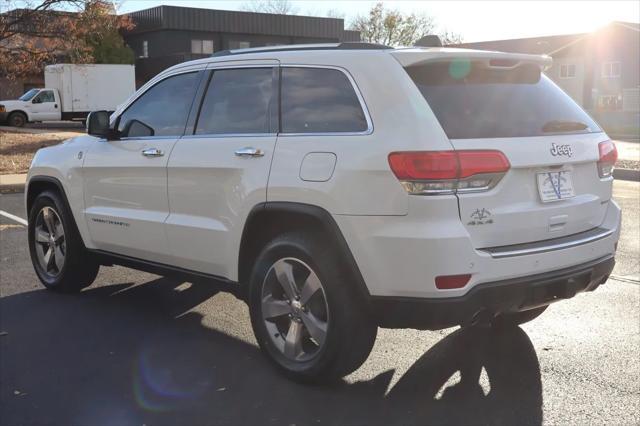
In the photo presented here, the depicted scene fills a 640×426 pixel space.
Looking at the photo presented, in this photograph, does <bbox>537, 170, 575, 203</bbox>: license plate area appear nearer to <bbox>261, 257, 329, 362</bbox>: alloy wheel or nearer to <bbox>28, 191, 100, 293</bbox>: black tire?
<bbox>261, 257, 329, 362</bbox>: alloy wheel

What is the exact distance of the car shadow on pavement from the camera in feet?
12.1

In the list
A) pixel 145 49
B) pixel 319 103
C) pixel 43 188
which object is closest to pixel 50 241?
pixel 43 188

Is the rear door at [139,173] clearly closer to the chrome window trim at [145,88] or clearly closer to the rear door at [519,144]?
the chrome window trim at [145,88]

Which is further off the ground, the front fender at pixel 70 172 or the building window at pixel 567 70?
the building window at pixel 567 70

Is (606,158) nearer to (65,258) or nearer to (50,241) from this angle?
(65,258)

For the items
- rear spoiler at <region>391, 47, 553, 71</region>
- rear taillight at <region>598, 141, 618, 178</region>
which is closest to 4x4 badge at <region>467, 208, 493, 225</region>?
rear spoiler at <region>391, 47, 553, 71</region>

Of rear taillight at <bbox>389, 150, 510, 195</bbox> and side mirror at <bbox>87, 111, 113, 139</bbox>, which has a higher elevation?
side mirror at <bbox>87, 111, 113, 139</bbox>

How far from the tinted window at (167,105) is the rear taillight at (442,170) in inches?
76.9

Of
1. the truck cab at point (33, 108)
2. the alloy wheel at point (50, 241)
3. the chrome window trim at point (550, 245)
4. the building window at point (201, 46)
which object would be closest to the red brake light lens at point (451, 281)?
the chrome window trim at point (550, 245)

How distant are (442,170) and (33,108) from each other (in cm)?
3696

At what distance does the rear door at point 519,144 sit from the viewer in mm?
3578

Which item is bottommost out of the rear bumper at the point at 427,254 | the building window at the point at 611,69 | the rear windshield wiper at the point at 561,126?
the rear bumper at the point at 427,254

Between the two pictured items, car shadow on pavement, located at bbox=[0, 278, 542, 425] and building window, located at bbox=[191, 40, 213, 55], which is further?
building window, located at bbox=[191, 40, 213, 55]

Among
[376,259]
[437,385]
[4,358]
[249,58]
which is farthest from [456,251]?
[4,358]
